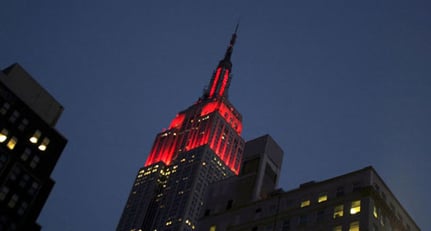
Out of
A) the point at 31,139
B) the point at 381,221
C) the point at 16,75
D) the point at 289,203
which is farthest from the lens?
the point at 16,75

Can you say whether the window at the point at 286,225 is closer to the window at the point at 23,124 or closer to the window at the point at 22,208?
the window at the point at 22,208

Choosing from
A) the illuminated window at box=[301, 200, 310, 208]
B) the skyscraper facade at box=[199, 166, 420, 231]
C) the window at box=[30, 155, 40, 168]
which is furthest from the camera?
the window at box=[30, 155, 40, 168]

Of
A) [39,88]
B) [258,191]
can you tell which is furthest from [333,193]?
[39,88]

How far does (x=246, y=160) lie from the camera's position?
10419 cm

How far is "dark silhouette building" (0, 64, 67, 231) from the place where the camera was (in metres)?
91.9

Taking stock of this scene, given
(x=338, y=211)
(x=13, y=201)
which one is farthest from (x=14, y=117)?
(x=338, y=211)

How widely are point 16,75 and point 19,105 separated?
9.08 m

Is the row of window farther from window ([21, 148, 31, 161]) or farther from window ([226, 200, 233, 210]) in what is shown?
window ([226, 200, 233, 210])

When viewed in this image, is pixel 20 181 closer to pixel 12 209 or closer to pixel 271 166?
pixel 12 209

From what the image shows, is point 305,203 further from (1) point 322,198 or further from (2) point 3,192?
(2) point 3,192

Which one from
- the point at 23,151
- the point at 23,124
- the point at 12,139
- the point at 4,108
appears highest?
the point at 4,108

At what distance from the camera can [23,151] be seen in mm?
96750

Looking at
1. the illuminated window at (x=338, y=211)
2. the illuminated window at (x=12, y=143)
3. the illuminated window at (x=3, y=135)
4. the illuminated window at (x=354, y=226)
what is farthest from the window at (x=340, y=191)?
the illuminated window at (x=3, y=135)

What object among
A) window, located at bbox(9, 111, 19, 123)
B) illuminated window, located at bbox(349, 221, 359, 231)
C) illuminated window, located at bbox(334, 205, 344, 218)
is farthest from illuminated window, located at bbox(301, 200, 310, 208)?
window, located at bbox(9, 111, 19, 123)
